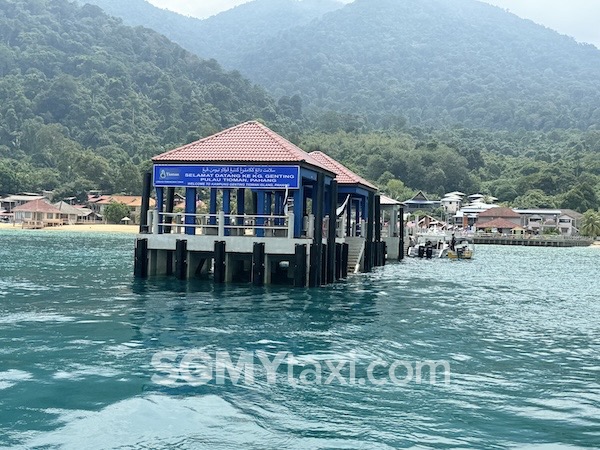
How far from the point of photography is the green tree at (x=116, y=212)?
114688 millimetres

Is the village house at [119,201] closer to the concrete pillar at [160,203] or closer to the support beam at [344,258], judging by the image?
the support beam at [344,258]

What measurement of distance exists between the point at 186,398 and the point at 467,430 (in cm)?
412

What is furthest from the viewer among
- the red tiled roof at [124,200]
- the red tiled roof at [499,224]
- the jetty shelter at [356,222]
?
the red tiled roof at [499,224]

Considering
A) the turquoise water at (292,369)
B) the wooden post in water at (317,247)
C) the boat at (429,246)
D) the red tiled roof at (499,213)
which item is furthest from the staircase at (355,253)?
the red tiled roof at (499,213)

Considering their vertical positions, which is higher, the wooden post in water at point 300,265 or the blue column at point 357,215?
the blue column at point 357,215

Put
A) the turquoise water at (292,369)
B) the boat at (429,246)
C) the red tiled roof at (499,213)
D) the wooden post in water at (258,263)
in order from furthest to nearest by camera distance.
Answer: the red tiled roof at (499,213) < the boat at (429,246) < the wooden post in water at (258,263) < the turquoise water at (292,369)

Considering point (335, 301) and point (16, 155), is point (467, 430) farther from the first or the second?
point (16, 155)

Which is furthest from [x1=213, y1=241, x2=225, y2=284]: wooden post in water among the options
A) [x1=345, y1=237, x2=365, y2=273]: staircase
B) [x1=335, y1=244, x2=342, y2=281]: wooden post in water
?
[x1=345, y1=237, x2=365, y2=273]: staircase

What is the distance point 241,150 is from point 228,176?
4.28 feet

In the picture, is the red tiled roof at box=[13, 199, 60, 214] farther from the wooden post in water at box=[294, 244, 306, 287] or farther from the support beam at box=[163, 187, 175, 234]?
the wooden post in water at box=[294, 244, 306, 287]

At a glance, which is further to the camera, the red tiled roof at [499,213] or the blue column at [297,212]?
the red tiled roof at [499,213]

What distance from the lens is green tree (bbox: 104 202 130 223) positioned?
376 ft

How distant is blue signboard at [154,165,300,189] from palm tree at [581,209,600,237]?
103545mm

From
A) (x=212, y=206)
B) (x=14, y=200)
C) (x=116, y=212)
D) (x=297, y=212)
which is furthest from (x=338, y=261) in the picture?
(x=14, y=200)
